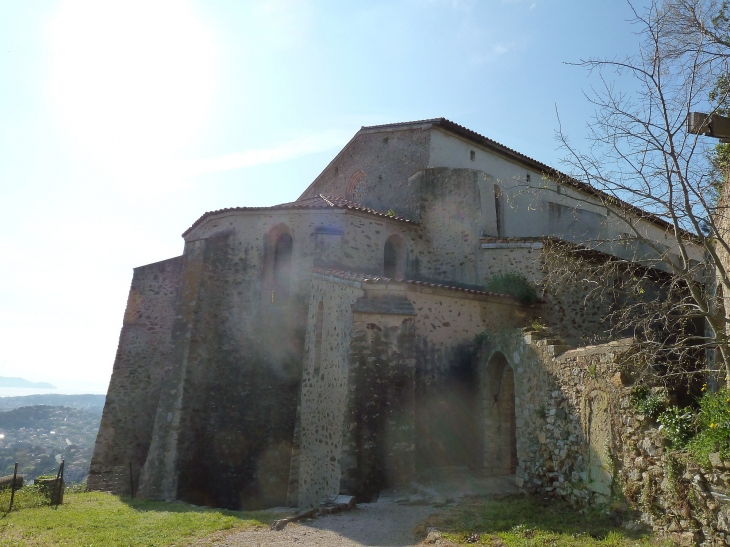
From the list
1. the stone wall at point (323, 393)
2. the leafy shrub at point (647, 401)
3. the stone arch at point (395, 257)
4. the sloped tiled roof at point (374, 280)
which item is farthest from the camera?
the stone arch at point (395, 257)

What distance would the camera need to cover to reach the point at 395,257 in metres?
16.9

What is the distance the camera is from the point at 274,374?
14.8 metres

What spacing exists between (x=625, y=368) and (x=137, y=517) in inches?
386

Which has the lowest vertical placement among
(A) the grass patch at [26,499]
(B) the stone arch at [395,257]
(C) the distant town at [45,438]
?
(C) the distant town at [45,438]

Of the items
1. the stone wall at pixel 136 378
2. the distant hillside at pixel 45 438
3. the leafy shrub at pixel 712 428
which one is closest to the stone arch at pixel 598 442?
the leafy shrub at pixel 712 428

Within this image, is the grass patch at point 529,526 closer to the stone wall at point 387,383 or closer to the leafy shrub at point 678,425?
the leafy shrub at point 678,425

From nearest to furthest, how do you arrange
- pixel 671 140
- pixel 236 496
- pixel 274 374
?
1. pixel 671 140
2. pixel 236 496
3. pixel 274 374

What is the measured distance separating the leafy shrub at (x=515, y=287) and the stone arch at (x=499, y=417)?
9.44ft

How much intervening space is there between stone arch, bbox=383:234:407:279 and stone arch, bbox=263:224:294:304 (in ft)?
10.7

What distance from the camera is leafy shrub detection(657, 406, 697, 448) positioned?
6.31 meters

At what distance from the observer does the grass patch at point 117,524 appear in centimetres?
823

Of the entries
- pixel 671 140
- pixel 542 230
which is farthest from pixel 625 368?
pixel 542 230

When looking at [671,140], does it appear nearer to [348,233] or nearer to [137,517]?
[348,233]

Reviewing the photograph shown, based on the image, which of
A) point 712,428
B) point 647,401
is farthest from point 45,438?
point 712,428
